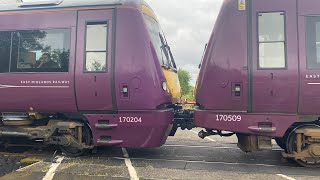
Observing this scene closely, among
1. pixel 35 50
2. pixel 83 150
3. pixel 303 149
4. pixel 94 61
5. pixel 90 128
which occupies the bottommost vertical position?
pixel 83 150

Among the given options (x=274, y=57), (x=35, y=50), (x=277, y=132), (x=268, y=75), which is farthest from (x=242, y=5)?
(x=35, y=50)

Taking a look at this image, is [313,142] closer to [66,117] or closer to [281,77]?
[281,77]

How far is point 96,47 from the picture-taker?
7148 millimetres

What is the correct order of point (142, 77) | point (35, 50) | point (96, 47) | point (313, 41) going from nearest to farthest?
point (313, 41) → point (142, 77) → point (96, 47) → point (35, 50)

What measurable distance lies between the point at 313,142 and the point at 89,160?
454 centimetres

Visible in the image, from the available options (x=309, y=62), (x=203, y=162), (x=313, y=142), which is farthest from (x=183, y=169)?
(x=309, y=62)

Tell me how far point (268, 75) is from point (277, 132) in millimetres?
1119

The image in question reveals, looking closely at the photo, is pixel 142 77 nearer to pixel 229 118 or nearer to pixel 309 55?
pixel 229 118

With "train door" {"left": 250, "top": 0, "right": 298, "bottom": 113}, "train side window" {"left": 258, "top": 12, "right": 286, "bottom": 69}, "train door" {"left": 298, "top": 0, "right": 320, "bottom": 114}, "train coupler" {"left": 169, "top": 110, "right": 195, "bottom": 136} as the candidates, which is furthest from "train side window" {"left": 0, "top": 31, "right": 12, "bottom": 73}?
"train door" {"left": 298, "top": 0, "right": 320, "bottom": 114}

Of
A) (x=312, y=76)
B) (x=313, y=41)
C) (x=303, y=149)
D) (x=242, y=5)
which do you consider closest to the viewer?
(x=312, y=76)

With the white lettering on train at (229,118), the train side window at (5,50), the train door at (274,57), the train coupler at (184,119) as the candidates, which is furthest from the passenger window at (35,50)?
the train door at (274,57)

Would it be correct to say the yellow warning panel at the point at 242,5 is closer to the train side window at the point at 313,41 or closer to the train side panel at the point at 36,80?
the train side window at the point at 313,41

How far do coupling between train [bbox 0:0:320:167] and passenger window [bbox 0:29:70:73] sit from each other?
2 centimetres

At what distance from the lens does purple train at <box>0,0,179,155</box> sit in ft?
23.0
